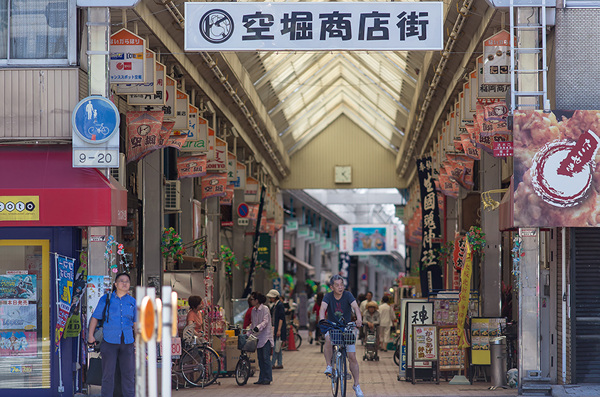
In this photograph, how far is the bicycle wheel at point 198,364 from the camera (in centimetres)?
1420

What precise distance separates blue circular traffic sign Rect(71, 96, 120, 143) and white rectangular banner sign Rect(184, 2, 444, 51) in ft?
4.56

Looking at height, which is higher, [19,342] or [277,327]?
[19,342]

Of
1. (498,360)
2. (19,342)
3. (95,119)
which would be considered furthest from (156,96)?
(498,360)

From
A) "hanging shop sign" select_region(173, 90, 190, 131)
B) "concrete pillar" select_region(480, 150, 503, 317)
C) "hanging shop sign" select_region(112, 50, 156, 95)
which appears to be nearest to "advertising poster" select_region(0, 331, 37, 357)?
"hanging shop sign" select_region(112, 50, 156, 95)

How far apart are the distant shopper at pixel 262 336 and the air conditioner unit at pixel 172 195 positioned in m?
3.51

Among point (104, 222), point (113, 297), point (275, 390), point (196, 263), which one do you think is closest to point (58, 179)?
point (104, 222)

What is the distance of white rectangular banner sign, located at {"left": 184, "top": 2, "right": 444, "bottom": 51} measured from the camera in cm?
1188

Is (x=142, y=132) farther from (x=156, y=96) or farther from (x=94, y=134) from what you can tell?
(x=94, y=134)

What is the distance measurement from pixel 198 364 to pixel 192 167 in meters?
3.97

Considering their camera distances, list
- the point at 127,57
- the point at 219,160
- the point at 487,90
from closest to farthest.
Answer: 1. the point at 127,57
2. the point at 487,90
3. the point at 219,160

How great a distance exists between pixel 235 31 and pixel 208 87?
7.88m

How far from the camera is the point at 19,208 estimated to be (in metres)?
11.1

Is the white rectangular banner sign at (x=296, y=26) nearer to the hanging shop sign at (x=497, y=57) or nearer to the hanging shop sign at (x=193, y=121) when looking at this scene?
the hanging shop sign at (x=497, y=57)

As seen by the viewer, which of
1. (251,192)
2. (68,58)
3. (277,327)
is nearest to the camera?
(68,58)
